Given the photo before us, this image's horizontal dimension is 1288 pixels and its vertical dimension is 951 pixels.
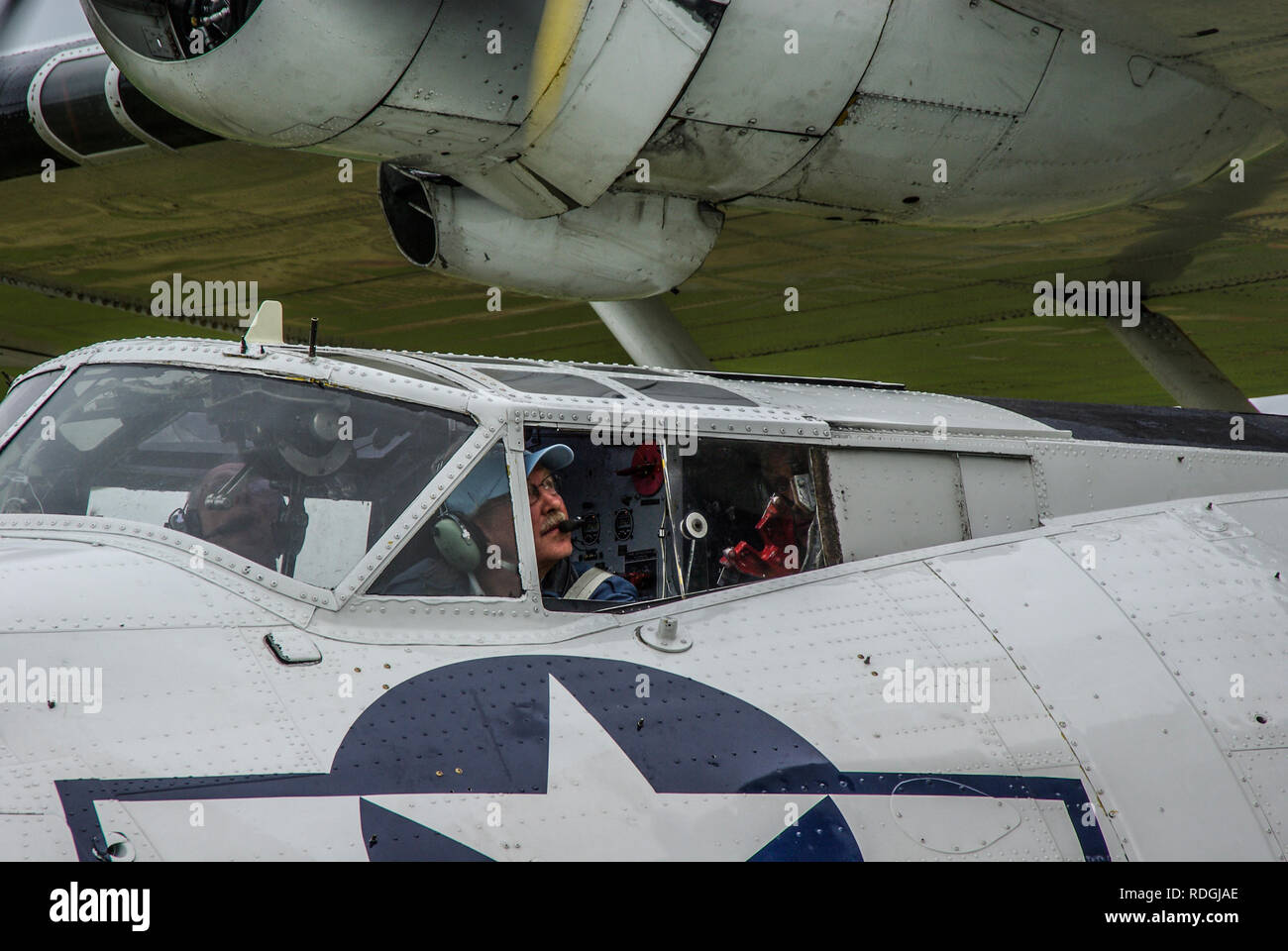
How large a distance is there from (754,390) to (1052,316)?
741cm

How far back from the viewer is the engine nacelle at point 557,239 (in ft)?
20.8

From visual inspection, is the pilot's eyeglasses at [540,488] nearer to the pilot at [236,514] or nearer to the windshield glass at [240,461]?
the windshield glass at [240,461]

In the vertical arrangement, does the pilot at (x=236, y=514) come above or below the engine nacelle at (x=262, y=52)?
below

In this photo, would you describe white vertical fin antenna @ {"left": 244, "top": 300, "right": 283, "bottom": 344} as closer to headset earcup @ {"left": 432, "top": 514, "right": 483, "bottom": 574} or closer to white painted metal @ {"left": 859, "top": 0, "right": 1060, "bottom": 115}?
headset earcup @ {"left": 432, "top": 514, "right": 483, "bottom": 574}

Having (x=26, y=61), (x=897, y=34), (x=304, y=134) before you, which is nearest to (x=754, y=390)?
(x=897, y=34)

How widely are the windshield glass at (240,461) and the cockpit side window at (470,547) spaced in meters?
0.13

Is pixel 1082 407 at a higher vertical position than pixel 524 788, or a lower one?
higher

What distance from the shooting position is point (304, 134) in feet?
18.0

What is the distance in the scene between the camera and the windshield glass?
4.41 m

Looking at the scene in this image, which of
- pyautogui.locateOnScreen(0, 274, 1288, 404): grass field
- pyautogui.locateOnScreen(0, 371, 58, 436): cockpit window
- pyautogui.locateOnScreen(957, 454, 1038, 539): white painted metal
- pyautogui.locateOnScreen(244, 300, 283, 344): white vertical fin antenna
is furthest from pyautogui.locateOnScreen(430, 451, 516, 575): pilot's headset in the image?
pyautogui.locateOnScreen(0, 274, 1288, 404): grass field

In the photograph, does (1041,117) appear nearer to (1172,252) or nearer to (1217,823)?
(1217,823)

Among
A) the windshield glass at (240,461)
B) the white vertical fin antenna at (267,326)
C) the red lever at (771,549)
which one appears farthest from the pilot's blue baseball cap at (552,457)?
the white vertical fin antenna at (267,326)

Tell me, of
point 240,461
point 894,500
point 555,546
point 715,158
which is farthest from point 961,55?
point 240,461

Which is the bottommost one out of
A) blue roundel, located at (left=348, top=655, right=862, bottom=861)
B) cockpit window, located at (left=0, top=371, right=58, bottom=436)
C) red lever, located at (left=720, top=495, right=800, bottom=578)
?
blue roundel, located at (left=348, top=655, right=862, bottom=861)
